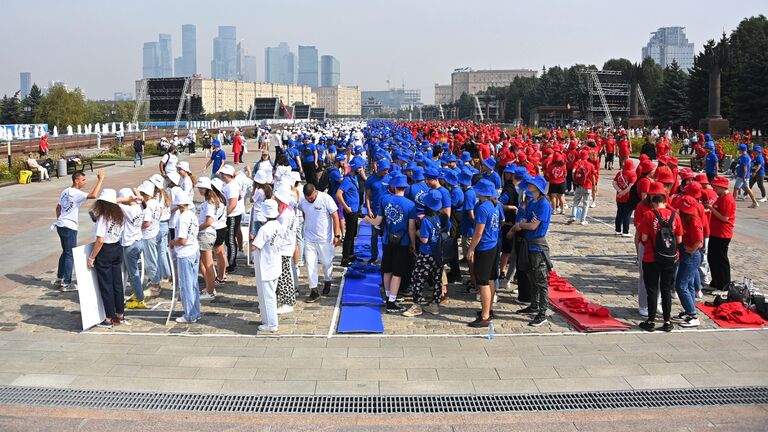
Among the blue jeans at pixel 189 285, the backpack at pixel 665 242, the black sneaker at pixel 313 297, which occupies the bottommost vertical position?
the black sneaker at pixel 313 297

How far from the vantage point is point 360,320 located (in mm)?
8305

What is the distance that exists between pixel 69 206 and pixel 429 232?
5205 mm

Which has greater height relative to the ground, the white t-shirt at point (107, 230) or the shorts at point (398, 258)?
the white t-shirt at point (107, 230)

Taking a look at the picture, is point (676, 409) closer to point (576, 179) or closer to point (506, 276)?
point (506, 276)

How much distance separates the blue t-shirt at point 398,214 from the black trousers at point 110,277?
326 centimetres

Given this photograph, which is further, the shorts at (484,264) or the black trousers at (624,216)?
the black trousers at (624,216)

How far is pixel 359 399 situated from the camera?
19.9 ft

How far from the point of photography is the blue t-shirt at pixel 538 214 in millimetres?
8094

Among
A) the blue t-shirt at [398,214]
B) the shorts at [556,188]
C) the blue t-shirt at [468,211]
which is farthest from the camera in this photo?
the shorts at [556,188]

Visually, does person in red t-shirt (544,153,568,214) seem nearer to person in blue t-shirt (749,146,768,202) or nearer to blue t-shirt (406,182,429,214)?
person in blue t-shirt (749,146,768,202)

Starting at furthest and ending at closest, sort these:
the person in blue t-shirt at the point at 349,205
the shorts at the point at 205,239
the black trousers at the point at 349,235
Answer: the black trousers at the point at 349,235, the person in blue t-shirt at the point at 349,205, the shorts at the point at 205,239

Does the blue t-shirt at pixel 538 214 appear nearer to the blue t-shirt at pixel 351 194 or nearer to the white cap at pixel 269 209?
the white cap at pixel 269 209

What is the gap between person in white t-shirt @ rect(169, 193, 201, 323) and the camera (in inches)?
320

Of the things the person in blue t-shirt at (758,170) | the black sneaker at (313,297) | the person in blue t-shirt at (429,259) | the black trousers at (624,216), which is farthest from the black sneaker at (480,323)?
the person in blue t-shirt at (758,170)
